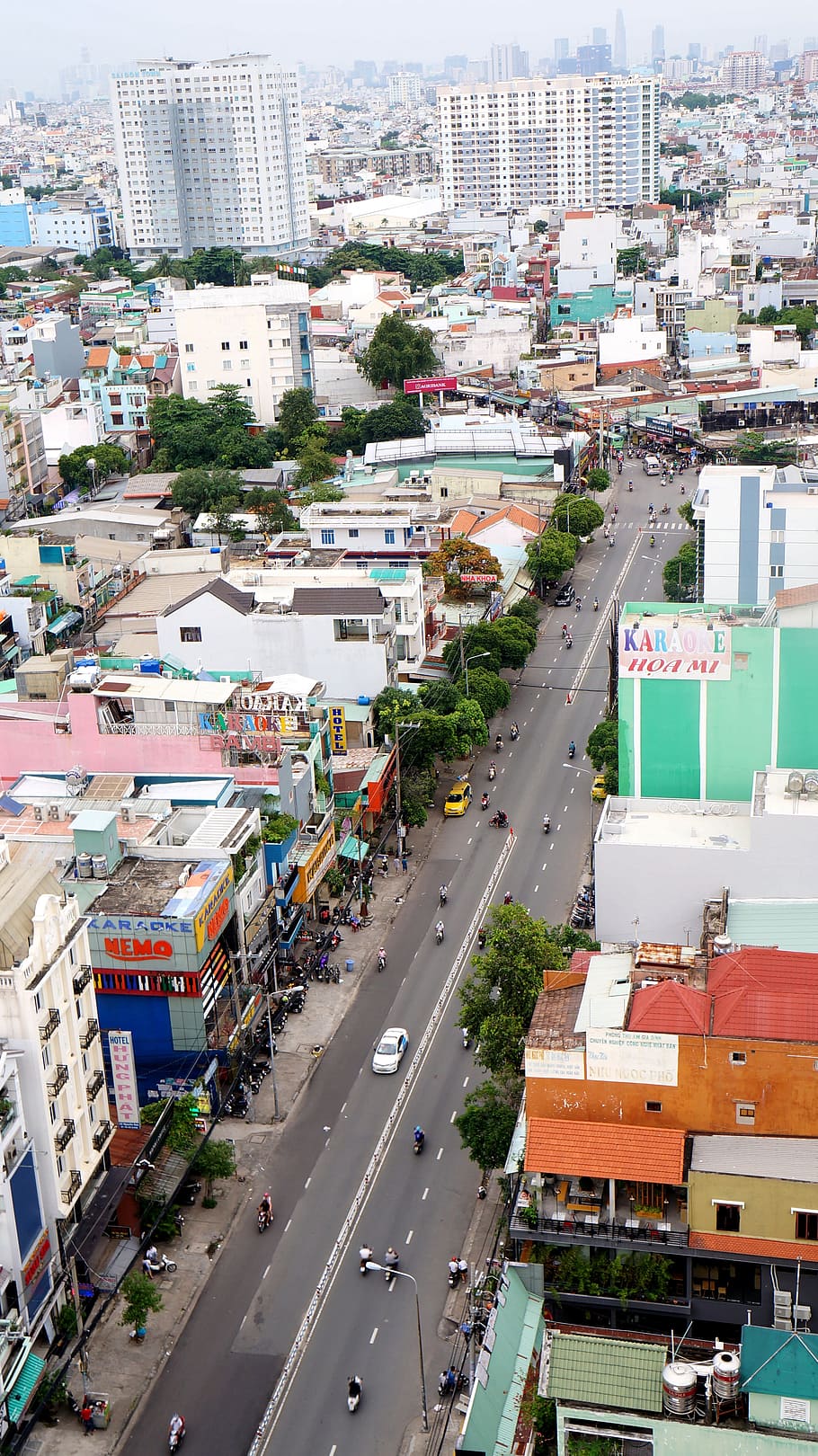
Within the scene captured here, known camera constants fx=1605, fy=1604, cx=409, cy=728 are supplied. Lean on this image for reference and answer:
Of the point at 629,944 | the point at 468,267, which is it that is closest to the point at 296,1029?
the point at 629,944

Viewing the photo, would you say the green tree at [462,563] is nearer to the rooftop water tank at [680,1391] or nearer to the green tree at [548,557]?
the green tree at [548,557]

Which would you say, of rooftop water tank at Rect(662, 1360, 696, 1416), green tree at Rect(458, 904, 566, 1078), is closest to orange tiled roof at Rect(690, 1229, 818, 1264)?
rooftop water tank at Rect(662, 1360, 696, 1416)

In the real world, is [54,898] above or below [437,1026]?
above

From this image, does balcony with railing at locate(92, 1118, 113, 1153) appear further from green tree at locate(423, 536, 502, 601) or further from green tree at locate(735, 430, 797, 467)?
green tree at locate(735, 430, 797, 467)

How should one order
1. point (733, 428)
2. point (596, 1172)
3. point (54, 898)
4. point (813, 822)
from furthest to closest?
point (733, 428)
point (813, 822)
point (54, 898)
point (596, 1172)

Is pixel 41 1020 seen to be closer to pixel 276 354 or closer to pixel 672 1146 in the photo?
pixel 672 1146

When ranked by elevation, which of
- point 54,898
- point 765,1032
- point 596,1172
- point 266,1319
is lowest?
point 266,1319

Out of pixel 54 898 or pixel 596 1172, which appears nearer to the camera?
pixel 596 1172
